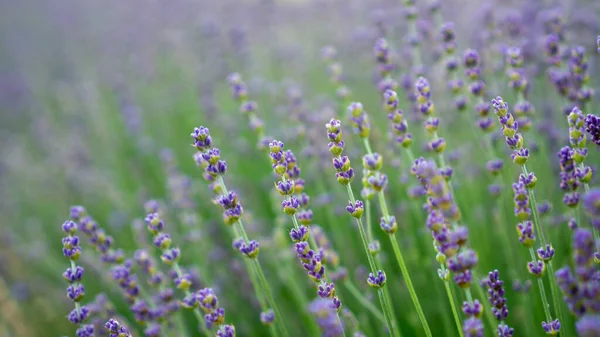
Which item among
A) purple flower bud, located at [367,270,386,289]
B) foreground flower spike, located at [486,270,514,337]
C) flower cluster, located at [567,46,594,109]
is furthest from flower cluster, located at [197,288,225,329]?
flower cluster, located at [567,46,594,109]

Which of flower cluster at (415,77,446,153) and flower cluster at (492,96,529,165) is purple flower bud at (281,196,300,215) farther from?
flower cluster at (492,96,529,165)

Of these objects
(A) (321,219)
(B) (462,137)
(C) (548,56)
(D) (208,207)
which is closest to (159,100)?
(D) (208,207)

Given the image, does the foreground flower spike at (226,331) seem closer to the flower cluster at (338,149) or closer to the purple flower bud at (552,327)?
the flower cluster at (338,149)

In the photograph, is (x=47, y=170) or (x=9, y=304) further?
(x=47, y=170)

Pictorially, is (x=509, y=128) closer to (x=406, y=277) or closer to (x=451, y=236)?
(x=451, y=236)

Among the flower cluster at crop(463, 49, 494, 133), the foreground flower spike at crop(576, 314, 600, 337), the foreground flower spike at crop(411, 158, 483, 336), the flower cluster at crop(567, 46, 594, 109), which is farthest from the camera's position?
the flower cluster at crop(463, 49, 494, 133)

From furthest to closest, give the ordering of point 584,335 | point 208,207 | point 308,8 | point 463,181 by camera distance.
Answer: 1. point 308,8
2. point 208,207
3. point 463,181
4. point 584,335

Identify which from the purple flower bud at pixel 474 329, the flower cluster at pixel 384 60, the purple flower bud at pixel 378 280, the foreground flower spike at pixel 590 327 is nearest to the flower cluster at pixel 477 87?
the flower cluster at pixel 384 60

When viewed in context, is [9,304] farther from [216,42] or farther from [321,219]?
[216,42]
